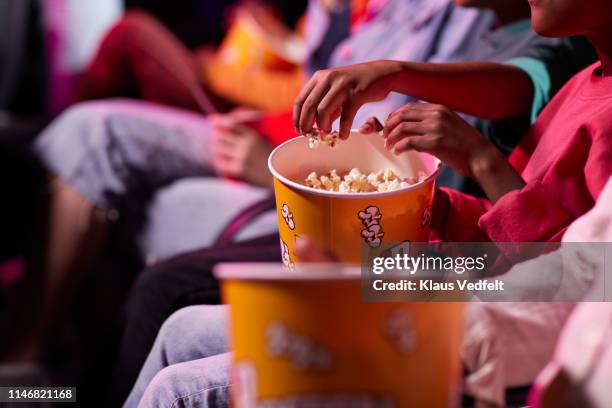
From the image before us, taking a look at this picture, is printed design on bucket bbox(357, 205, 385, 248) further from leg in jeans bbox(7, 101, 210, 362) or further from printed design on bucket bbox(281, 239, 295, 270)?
leg in jeans bbox(7, 101, 210, 362)

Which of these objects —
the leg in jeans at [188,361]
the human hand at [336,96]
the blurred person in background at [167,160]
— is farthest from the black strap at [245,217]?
the human hand at [336,96]

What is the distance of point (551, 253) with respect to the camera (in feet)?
2.12

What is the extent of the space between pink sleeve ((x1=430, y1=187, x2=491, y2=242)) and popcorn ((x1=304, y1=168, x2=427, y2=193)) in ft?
0.16

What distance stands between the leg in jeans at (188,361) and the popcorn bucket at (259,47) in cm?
92

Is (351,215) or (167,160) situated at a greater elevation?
(351,215)

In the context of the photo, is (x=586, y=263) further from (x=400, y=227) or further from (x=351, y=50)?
(x=351, y=50)

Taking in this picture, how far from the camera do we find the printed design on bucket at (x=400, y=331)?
0.51 meters

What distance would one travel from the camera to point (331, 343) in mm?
504

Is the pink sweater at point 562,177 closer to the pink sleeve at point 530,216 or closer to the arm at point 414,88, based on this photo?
the pink sleeve at point 530,216

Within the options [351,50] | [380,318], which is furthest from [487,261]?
[351,50]

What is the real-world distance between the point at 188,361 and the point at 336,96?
0.33 metres

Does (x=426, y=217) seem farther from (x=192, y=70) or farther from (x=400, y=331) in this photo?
(x=192, y=70)

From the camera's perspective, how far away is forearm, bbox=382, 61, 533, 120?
0.83 meters

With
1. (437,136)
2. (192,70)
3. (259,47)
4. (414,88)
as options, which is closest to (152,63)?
(192,70)
